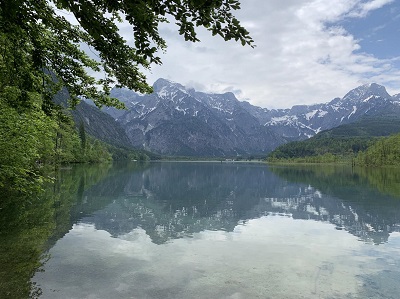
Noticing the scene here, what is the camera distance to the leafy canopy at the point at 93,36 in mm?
6078

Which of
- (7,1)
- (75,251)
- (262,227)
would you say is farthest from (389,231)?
(7,1)

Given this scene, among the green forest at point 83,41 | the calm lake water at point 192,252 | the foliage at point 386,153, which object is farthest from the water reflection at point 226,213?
the foliage at point 386,153

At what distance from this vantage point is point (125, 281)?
14695 mm

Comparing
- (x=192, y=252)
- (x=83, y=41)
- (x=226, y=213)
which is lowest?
(x=226, y=213)

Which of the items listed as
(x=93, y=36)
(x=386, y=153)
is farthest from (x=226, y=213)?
(x=386, y=153)

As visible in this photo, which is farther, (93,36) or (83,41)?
(83,41)

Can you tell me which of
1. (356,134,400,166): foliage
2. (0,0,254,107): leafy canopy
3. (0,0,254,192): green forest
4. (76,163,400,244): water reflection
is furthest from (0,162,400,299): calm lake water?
(356,134,400,166): foliage

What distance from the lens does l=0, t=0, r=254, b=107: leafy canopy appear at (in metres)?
6.08

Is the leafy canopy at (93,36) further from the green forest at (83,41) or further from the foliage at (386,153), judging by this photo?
the foliage at (386,153)

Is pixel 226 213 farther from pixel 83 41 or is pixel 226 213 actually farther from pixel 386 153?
pixel 386 153

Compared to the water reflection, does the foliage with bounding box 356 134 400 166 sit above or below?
above

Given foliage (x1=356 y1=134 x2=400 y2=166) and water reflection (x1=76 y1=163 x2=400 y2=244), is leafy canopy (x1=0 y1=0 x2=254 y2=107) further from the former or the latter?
foliage (x1=356 y1=134 x2=400 y2=166)

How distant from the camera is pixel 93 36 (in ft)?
21.2

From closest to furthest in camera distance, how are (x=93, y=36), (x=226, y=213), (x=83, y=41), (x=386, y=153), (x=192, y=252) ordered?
(x=93, y=36) → (x=83, y=41) → (x=192, y=252) → (x=226, y=213) → (x=386, y=153)
